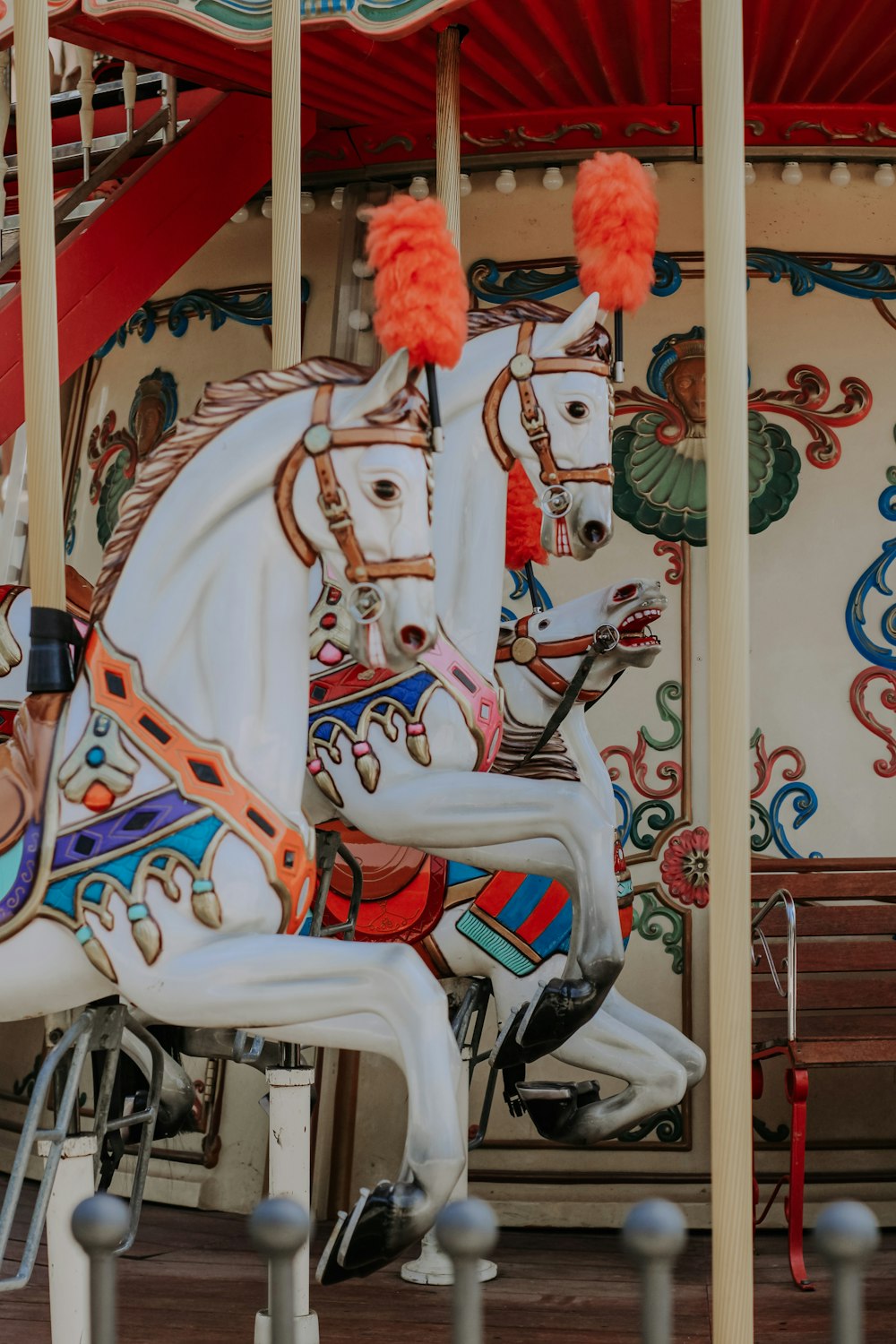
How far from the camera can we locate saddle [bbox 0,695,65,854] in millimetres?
2727

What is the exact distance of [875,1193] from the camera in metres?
5.17

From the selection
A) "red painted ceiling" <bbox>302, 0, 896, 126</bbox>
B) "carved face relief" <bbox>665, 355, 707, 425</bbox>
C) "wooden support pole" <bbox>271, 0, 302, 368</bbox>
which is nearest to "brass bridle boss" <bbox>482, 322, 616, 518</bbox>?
"wooden support pole" <bbox>271, 0, 302, 368</bbox>

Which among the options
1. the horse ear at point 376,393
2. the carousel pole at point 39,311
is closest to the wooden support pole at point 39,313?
the carousel pole at point 39,311

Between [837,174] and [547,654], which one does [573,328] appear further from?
[837,174]

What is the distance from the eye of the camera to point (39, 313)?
313cm

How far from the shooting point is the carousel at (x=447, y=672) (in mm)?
2689

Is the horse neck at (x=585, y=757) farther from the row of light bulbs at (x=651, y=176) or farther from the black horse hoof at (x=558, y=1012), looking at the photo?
the row of light bulbs at (x=651, y=176)

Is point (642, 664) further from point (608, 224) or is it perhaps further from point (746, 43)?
point (746, 43)

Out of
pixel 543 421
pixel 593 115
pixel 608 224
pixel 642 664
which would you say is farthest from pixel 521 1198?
pixel 593 115

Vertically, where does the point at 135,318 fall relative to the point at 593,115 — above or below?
below

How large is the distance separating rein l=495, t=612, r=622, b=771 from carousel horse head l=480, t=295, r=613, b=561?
1.96ft

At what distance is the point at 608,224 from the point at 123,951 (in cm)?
195

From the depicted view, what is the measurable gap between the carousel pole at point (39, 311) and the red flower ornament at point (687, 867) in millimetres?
2809

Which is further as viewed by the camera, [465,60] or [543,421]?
[465,60]
